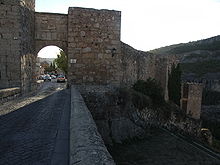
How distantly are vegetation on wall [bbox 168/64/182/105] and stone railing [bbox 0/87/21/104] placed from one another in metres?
16.9

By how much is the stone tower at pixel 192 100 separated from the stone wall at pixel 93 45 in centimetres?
1638

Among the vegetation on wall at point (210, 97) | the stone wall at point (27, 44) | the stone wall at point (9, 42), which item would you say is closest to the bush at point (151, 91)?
the stone wall at point (27, 44)

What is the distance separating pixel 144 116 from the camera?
8.02 meters

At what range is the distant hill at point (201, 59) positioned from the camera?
52000 millimetres

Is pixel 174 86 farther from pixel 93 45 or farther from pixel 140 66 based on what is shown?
pixel 93 45

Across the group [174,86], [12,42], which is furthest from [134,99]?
[174,86]

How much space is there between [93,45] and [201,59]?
63.7m

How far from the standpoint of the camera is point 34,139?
8.73 feet

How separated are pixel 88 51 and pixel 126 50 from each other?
14.7 ft

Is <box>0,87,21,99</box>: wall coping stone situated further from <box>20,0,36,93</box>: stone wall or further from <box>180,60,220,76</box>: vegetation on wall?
<box>180,60,220,76</box>: vegetation on wall

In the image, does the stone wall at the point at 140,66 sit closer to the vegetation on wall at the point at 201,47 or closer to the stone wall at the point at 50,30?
the stone wall at the point at 50,30

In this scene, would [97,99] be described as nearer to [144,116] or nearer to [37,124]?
[144,116]

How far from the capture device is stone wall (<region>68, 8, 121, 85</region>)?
8.71 metres

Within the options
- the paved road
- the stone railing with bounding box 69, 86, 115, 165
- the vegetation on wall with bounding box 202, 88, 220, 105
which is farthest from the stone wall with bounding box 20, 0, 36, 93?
the vegetation on wall with bounding box 202, 88, 220, 105
